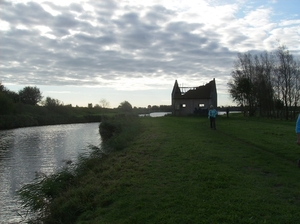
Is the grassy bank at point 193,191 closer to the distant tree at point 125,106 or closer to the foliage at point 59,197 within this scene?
the foliage at point 59,197

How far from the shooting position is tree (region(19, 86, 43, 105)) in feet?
301

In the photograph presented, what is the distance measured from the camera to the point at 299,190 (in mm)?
6508

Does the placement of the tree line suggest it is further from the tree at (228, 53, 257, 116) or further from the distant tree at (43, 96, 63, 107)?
the distant tree at (43, 96, 63, 107)

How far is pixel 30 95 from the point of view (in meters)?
93.3

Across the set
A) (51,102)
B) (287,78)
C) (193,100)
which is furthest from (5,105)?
(287,78)

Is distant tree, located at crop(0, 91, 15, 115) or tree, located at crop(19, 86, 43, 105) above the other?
tree, located at crop(19, 86, 43, 105)

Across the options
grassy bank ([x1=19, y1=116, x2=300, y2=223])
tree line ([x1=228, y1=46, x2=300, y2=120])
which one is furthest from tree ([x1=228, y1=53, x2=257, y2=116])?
grassy bank ([x1=19, y1=116, x2=300, y2=223])

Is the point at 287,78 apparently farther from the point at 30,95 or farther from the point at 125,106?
the point at 30,95

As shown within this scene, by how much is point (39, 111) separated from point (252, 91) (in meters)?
55.5

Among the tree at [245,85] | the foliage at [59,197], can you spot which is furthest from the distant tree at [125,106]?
the foliage at [59,197]

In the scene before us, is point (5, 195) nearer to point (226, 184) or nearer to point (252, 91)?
point (226, 184)

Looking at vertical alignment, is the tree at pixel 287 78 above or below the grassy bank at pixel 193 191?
above

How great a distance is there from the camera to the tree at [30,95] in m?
91.7

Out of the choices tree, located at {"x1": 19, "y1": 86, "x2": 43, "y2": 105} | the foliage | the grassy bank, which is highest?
tree, located at {"x1": 19, "y1": 86, "x2": 43, "y2": 105}
